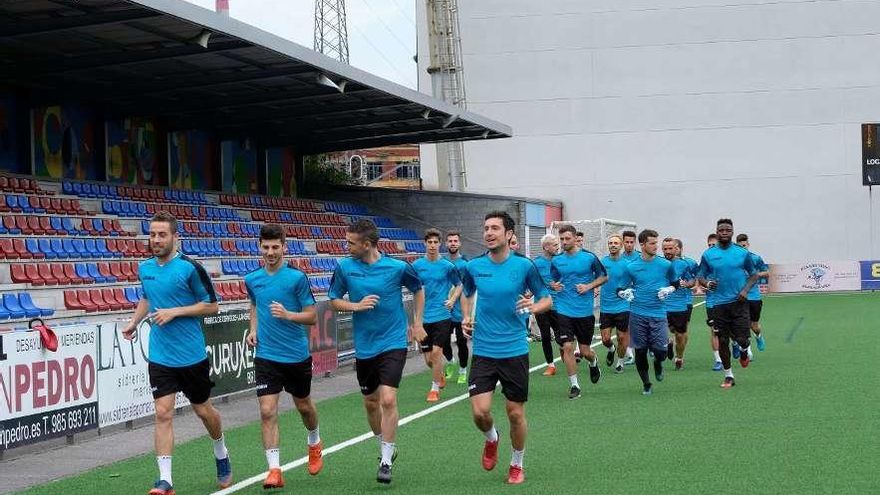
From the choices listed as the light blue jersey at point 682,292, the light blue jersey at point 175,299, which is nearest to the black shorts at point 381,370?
the light blue jersey at point 175,299

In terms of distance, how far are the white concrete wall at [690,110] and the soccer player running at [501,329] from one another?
4567cm

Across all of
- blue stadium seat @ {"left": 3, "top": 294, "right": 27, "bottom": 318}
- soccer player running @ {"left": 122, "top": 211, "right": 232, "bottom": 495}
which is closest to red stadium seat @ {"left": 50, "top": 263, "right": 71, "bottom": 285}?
blue stadium seat @ {"left": 3, "top": 294, "right": 27, "bottom": 318}

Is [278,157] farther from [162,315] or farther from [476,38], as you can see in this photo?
[162,315]

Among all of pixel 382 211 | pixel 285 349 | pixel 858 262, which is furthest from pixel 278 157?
pixel 285 349

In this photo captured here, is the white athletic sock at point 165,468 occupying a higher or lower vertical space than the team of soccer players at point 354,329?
lower

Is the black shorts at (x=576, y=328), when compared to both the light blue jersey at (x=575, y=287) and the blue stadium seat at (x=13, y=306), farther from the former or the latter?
the blue stadium seat at (x=13, y=306)

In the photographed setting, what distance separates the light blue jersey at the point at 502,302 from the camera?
10883 mm

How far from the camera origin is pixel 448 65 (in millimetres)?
→ 51969

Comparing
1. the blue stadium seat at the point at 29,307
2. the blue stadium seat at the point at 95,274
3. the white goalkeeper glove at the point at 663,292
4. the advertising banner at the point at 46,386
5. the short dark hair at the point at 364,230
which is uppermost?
the short dark hair at the point at 364,230

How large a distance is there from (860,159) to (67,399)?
46677 mm

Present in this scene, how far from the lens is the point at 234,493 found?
1052 centimetres

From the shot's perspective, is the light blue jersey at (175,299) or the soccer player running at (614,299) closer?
the light blue jersey at (175,299)

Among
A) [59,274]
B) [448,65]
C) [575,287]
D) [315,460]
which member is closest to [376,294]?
[315,460]

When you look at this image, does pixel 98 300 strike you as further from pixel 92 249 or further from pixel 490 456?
pixel 490 456
